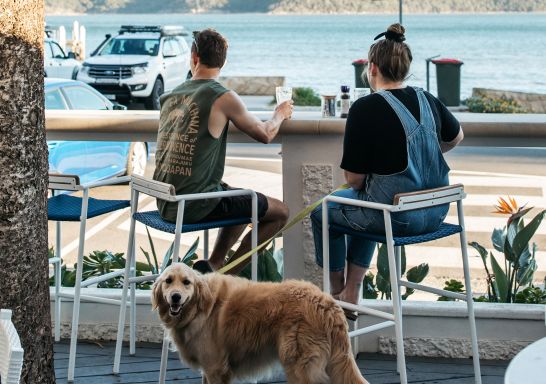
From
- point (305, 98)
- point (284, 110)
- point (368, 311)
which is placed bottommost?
point (305, 98)

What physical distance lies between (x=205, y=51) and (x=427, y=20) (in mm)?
177497

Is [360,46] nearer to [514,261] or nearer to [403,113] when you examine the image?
[514,261]

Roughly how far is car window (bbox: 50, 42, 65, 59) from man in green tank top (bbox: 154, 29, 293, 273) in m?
24.5

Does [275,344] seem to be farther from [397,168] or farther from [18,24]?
[18,24]

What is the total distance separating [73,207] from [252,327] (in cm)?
153

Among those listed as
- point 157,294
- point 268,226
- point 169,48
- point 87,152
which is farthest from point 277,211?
point 169,48

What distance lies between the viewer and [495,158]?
17.5 metres

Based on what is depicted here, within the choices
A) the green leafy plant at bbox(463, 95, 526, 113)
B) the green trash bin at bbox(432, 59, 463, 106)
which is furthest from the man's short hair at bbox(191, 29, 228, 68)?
the green leafy plant at bbox(463, 95, 526, 113)

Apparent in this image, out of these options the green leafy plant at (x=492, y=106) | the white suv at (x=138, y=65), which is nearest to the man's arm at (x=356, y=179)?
the green leafy plant at (x=492, y=106)

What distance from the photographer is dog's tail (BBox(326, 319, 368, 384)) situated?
429cm

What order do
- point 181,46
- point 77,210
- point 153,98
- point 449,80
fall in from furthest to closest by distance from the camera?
point 181,46 < point 153,98 < point 449,80 < point 77,210

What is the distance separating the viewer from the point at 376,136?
4742mm

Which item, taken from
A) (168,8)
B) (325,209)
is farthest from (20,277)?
(168,8)

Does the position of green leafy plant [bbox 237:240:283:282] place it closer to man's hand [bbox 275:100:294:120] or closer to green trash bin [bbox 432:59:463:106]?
man's hand [bbox 275:100:294:120]
